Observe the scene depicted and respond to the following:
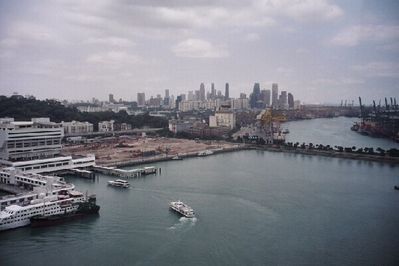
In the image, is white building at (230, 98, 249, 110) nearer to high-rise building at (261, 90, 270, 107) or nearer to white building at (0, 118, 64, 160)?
high-rise building at (261, 90, 270, 107)

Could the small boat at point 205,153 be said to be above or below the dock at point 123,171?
above

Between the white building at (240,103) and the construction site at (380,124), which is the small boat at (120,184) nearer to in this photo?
the construction site at (380,124)

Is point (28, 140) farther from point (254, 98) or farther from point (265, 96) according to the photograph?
point (265, 96)

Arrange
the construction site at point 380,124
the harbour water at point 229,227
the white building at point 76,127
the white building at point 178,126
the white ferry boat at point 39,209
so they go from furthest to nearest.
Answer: the white building at point 178,126
the white building at point 76,127
the construction site at point 380,124
the white ferry boat at point 39,209
the harbour water at point 229,227

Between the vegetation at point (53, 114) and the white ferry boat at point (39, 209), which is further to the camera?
the vegetation at point (53, 114)

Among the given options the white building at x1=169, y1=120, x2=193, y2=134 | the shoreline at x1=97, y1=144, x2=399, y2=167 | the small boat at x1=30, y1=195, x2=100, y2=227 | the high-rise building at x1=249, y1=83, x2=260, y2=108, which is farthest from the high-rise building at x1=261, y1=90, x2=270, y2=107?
the small boat at x1=30, y1=195, x2=100, y2=227

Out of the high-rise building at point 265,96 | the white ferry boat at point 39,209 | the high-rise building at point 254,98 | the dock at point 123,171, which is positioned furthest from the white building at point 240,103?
the white ferry boat at point 39,209
